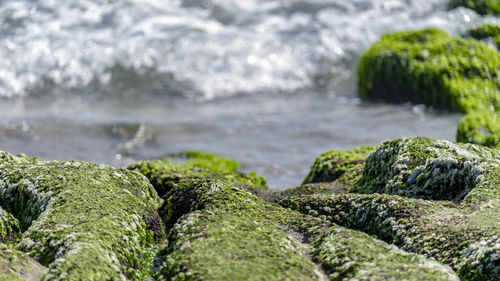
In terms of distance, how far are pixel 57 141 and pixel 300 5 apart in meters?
10.8

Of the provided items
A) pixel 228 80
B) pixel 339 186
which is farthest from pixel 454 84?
pixel 339 186

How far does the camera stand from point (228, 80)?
15.5 meters

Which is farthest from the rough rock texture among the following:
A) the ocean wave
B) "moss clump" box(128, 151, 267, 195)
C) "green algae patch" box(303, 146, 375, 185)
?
the ocean wave

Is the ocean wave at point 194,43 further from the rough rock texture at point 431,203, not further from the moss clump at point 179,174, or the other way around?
the rough rock texture at point 431,203

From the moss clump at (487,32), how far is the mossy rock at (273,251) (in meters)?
11.1

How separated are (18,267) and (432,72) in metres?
10.2

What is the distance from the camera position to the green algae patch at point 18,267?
3.15 meters

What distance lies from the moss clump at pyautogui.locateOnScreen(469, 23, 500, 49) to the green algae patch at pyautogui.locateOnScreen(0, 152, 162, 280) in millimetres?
10863

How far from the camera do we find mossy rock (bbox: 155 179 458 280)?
3.11 metres

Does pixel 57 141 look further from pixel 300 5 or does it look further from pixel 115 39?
pixel 300 5

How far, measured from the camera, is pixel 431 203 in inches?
164

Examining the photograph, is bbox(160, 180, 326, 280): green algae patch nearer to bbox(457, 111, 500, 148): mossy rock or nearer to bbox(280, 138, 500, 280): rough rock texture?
bbox(280, 138, 500, 280): rough rock texture

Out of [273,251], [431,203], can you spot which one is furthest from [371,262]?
[431,203]

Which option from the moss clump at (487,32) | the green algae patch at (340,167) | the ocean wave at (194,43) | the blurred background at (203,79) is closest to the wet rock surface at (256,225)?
the green algae patch at (340,167)
